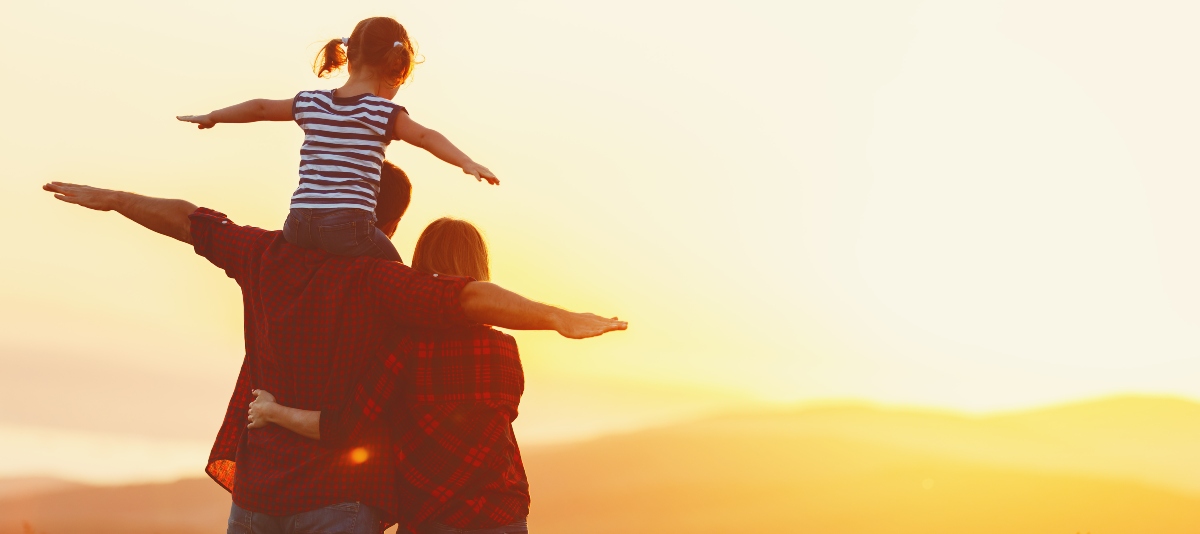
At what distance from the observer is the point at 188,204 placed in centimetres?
683

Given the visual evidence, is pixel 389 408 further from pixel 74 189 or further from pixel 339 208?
pixel 74 189

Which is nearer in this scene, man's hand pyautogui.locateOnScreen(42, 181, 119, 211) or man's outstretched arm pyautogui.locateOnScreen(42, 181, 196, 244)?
man's outstretched arm pyautogui.locateOnScreen(42, 181, 196, 244)

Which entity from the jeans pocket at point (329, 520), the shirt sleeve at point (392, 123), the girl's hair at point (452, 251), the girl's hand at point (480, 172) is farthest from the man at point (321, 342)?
the shirt sleeve at point (392, 123)

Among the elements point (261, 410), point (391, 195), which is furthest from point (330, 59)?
point (261, 410)

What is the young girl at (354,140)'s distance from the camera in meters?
6.34

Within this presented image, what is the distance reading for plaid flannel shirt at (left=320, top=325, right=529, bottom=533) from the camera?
623 cm

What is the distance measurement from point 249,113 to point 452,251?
164 cm

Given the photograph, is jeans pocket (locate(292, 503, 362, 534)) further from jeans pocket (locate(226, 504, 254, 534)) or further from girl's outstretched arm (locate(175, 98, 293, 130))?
girl's outstretched arm (locate(175, 98, 293, 130))

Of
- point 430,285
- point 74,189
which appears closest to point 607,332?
point 430,285

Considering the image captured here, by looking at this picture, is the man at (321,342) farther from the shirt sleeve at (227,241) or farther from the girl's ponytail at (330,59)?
the girl's ponytail at (330,59)

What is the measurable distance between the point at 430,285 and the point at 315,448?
1.04 m

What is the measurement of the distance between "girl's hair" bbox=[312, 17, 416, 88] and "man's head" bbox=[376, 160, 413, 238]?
1.65 ft

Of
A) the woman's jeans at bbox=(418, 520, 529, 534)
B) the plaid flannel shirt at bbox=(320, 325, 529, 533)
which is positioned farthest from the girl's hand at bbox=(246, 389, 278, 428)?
the woman's jeans at bbox=(418, 520, 529, 534)

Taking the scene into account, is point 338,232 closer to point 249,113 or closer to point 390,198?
point 390,198
